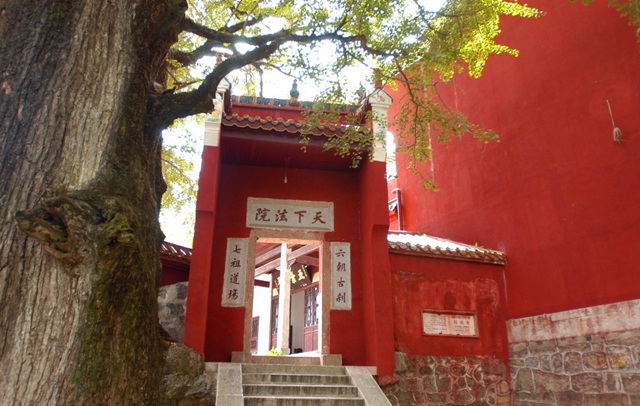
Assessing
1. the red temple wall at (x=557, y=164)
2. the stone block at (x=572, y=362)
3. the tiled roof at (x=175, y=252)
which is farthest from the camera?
the tiled roof at (x=175, y=252)

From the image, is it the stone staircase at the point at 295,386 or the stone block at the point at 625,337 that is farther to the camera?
the stone block at the point at 625,337

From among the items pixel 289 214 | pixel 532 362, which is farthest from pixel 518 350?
pixel 289 214

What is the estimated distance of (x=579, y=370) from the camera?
5.93 meters

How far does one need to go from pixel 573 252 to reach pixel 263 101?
4.75 m

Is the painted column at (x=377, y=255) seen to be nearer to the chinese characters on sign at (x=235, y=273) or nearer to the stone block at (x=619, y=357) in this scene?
the chinese characters on sign at (x=235, y=273)

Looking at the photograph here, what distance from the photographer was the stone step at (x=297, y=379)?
545 cm

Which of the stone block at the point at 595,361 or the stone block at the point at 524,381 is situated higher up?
the stone block at the point at 595,361

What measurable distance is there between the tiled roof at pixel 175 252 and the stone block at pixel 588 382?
516cm

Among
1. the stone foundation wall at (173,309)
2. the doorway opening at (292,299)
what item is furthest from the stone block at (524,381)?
the stone foundation wall at (173,309)

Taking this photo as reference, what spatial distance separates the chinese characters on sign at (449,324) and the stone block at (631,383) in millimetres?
1884

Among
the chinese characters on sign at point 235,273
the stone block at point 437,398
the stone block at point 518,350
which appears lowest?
the stone block at point 437,398

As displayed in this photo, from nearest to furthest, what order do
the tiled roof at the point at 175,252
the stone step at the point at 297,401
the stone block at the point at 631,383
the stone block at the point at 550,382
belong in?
the stone step at the point at 297,401, the stone block at the point at 631,383, the stone block at the point at 550,382, the tiled roof at the point at 175,252

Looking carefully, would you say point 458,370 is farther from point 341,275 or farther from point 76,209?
point 76,209

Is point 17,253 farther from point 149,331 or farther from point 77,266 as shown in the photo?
point 149,331
